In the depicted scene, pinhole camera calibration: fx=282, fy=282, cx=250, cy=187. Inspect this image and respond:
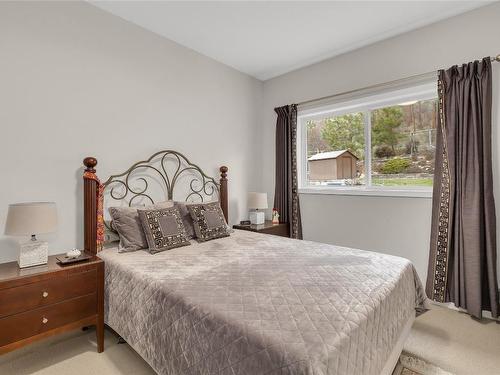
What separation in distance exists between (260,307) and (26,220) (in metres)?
1.56

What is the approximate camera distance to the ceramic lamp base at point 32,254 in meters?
1.84

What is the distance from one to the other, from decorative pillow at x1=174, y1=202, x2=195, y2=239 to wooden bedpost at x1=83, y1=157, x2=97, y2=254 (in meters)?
0.77

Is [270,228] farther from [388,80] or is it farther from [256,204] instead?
[388,80]

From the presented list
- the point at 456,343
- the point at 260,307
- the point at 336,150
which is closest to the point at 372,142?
the point at 336,150

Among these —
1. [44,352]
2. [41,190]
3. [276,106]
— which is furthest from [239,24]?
[44,352]

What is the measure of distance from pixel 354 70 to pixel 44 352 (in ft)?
12.7

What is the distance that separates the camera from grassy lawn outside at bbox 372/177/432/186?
2930mm

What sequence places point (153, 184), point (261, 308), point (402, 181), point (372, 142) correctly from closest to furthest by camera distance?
point (261, 308) < point (153, 184) < point (402, 181) < point (372, 142)

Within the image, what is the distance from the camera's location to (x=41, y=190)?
2.19 metres

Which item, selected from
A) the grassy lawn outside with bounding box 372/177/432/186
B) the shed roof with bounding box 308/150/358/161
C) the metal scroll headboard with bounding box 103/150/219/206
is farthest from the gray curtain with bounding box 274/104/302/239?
the grassy lawn outside with bounding box 372/177/432/186

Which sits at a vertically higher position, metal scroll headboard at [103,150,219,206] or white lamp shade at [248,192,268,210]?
metal scroll headboard at [103,150,219,206]

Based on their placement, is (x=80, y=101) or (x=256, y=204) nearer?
(x=80, y=101)

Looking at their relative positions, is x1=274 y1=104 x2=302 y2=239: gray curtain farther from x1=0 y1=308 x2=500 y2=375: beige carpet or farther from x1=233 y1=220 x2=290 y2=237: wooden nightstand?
x1=0 y1=308 x2=500 y2=375: beige carpet

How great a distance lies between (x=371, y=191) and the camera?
10.3 ft
